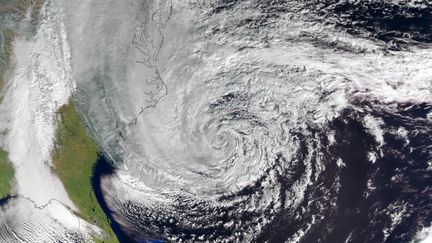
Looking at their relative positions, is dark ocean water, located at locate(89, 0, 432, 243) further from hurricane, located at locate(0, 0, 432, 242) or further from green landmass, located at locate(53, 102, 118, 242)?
green landmass, located at locate(53, 102, 118, 242)

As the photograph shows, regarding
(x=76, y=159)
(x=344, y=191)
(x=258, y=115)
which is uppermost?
(x=258, y=115)

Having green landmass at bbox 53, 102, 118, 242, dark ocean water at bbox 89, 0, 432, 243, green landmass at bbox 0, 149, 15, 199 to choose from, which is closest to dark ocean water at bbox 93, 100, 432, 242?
dark ocean water at bbox 89, 0, 432, 243

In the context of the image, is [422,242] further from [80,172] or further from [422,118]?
[80,172]

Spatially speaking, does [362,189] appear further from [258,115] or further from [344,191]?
[258,115]

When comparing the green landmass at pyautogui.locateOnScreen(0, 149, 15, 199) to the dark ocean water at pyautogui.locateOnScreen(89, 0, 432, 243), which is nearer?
the green landmass at pyautogui.locateOnScreen(0, 149, 15, 199)

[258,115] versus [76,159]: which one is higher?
[258,115]

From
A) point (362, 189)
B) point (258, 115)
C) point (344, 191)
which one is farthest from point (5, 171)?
point (362, 189)

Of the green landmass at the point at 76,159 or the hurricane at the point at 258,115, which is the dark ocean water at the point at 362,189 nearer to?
the hurricane at the point at 258,115

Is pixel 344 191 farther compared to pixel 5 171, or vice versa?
pixel 344 191
